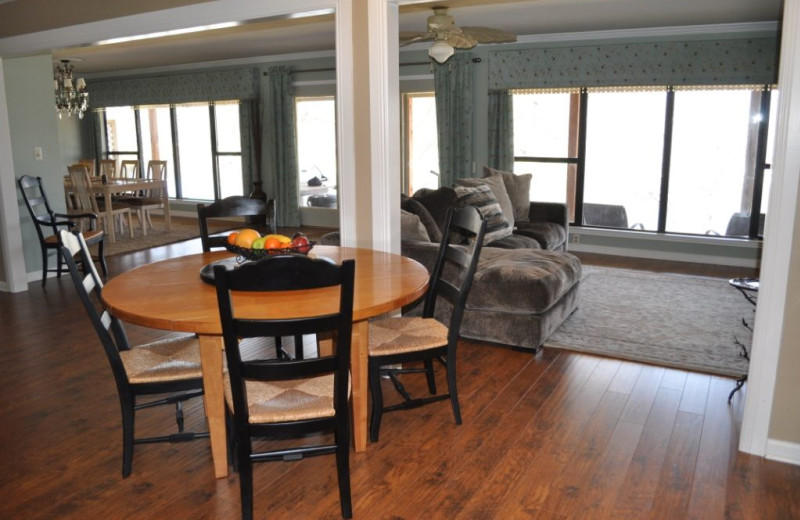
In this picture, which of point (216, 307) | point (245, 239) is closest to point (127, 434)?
→ point (216, 307)

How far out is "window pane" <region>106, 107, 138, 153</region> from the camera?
11.3 meters

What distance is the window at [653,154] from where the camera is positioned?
261 inches

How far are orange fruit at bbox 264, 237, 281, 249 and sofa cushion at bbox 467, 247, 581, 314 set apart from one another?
1.72 metres

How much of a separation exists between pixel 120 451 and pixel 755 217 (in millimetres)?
6295

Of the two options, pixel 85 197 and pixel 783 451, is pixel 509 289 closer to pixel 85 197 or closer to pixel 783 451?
pixel 783 451

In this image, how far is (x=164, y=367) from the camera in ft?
8.48

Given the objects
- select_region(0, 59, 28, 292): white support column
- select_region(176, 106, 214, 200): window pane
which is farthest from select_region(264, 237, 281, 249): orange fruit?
select_region(176, 106, 214, 200): window pane

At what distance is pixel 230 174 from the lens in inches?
402

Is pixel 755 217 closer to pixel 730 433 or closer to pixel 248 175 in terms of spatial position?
pixel 730 433

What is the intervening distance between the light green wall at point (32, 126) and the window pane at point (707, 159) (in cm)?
635

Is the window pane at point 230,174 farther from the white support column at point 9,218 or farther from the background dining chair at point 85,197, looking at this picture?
the white support column at point 9,218

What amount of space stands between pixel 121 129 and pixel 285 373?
1073 cm

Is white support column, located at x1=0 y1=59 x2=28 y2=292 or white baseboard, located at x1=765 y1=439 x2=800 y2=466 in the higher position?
white support column, located at x1=0 y1=59 x2=28 y2=292

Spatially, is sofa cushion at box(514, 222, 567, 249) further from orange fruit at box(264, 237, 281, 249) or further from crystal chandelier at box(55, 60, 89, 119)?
crystal chandelier at box(55, 60, 89, 119)
